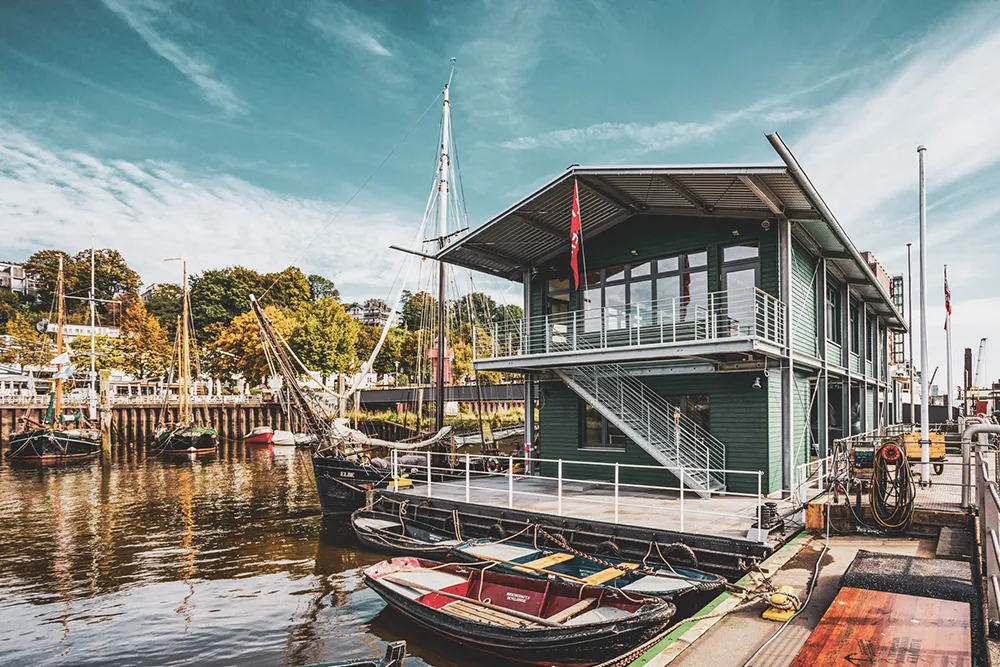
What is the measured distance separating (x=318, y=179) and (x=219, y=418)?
109ft

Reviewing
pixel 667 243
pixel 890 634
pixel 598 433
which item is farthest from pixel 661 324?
pixel 890 634

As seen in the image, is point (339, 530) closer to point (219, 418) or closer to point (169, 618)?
point (169, 618)

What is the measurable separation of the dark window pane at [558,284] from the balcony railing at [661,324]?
940 mm

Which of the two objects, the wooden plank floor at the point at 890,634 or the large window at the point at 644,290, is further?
the large window at the point at 644,290

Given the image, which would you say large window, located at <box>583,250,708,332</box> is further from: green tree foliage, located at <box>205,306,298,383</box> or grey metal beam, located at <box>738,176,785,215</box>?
green tree foliage, located at <box>205,306,298,383</box>

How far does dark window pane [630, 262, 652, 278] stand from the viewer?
693 inches

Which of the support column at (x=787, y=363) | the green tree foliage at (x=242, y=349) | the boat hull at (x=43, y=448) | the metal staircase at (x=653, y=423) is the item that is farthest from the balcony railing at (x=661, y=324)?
the green tree foliage at (x=242, y=349)

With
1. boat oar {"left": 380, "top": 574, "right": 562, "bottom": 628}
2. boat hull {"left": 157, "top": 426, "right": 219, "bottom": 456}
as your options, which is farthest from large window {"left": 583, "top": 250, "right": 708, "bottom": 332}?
boat hull {"left": 157, "top": 426, "right": 219, "bottom": 456}

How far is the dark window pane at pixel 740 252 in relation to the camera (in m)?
15.9

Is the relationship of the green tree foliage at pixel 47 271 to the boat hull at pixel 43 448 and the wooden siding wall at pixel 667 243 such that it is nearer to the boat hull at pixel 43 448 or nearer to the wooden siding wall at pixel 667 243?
the boat hull at pixel 43 448

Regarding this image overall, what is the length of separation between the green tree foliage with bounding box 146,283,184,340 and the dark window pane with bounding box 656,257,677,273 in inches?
3022

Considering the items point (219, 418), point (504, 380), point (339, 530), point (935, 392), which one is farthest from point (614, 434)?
point (935, 392)

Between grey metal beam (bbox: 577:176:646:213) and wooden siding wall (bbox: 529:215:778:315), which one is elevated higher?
grey metal beam (bbox: 577:176:646:213)

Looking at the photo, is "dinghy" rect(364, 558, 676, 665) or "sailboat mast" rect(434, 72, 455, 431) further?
"sailboat mast" rect(434, 72, 455, 431)
